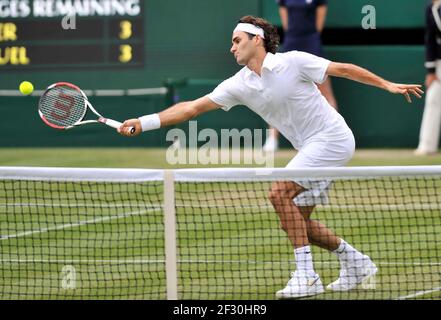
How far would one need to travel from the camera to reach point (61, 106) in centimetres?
725

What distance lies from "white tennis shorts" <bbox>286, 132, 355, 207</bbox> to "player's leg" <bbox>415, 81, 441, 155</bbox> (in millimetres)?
5901

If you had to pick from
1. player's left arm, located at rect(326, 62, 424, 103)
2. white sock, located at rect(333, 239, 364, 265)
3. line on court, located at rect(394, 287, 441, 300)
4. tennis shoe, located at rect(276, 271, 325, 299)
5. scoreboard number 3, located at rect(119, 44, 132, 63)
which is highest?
scoreboard number 3, located at rect(119, 44, 132, 63)

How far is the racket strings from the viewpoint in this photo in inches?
282

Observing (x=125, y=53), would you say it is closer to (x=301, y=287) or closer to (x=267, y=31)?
(x=267, y=31)

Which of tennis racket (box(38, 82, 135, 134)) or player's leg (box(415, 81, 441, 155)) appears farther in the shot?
player's leg (box(415, 81, 441, 155))

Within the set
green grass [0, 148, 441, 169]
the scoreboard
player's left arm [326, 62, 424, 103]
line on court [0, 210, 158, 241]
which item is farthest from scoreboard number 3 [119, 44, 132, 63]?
player's left arm [326, 62, 424, 103]

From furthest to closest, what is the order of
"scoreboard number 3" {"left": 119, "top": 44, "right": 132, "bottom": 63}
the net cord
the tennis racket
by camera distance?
1. "scoreboard number 3" {"left": 119, "top": 44, "right": 132, "bottom": 63}
2. the tennis racket
3. the net cord

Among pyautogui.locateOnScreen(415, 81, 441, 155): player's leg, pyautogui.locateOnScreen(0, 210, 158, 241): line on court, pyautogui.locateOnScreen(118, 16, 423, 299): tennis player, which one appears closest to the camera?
pyautogui.locateOnScreen(118, 16, 423, 299): tennis player

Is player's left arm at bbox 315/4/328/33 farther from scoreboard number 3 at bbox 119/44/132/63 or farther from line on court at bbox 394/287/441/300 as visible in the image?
line on court at bbox 394/287/441/300

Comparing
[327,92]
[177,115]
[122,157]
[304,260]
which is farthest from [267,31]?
[122,157]

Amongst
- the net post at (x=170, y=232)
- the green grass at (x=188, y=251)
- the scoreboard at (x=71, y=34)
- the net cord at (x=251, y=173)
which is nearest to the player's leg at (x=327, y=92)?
the scoreboard at (x=71, y=34)

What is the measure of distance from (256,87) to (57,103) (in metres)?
1.49

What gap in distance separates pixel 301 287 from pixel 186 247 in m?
1.57
